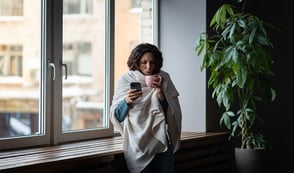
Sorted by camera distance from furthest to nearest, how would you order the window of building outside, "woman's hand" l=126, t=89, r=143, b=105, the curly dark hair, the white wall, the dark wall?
the dark wall → the white wall → the window of building outside → the curly dark hair → "woman's hand" l=126, t=89, r=143, b=105

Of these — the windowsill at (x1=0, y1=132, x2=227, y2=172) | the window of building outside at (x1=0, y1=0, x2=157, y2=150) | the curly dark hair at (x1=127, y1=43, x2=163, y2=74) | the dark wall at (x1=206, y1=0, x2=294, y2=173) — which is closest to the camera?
the windowsill at (x1=0, y1=132, x2=227, y2=172)

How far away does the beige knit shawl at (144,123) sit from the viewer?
2922 millimetres

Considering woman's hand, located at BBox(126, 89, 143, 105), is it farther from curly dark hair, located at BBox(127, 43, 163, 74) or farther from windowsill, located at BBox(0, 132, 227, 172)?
windowsill, located at BBox(0, 132, 227, 172)

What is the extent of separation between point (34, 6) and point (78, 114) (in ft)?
2.82

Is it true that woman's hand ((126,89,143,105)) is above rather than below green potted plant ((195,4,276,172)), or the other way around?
below

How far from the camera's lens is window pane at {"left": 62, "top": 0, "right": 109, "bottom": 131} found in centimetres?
351

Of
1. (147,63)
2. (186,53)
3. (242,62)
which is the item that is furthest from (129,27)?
(147,63)

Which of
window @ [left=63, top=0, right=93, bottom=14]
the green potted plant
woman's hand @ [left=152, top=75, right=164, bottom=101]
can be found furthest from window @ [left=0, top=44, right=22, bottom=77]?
the green potted plant

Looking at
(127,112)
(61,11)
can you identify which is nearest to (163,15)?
(61,11)

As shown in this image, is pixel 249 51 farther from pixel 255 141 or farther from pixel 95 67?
pixel 95 67

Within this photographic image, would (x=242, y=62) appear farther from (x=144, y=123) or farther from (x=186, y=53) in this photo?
(x=144, y=123)

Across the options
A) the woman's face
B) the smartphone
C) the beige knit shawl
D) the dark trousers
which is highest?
the woman's face

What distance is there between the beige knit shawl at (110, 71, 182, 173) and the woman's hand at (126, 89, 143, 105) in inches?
2.4

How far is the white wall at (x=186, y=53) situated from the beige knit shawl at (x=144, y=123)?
1195 mm
